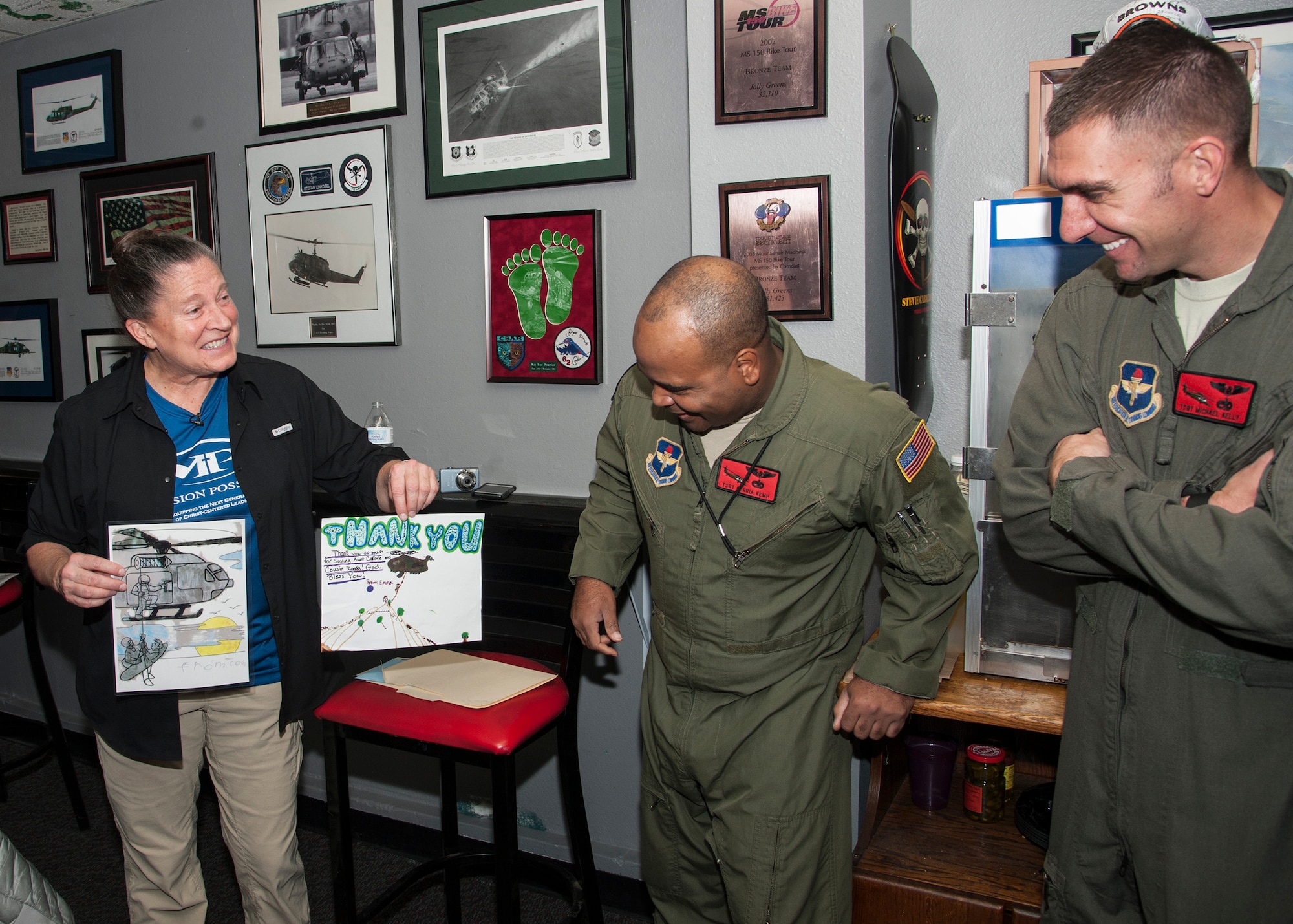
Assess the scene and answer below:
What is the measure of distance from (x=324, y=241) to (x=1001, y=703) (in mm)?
2400

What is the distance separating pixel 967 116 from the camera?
7.30ft

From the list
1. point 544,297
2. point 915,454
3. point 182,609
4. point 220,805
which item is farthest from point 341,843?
point 915,454

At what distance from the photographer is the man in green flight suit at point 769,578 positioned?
62.3 inches

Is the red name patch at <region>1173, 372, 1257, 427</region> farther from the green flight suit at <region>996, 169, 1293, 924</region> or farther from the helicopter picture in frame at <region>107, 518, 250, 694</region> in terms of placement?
the helicopter picture in frame at <region>107, 518, 250, 694</region>

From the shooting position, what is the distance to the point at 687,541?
1725 mm

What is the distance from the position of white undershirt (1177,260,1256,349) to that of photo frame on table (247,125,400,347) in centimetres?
219

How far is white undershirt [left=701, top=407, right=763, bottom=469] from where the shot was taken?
5.61 ft

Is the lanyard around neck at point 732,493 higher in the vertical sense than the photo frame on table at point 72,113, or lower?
lower

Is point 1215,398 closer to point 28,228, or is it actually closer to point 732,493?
point 732,493

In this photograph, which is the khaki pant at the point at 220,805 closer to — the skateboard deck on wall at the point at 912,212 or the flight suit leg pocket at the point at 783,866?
the flight suit leg pocket at the point at 783,866

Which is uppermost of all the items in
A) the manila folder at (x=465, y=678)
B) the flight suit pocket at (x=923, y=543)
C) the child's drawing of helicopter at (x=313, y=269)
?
the child's drawing of helicopter at (x=313, y=269)

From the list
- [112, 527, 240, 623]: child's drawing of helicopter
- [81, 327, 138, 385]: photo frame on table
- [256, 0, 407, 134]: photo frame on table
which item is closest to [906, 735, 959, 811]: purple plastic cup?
[112, 527, 240, 623]: child's drawing of helicopter

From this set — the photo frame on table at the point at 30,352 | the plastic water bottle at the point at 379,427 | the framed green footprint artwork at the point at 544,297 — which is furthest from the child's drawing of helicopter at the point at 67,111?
the framed green footprint artwork at the point at 544,297

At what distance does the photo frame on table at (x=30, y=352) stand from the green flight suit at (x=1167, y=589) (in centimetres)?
359
